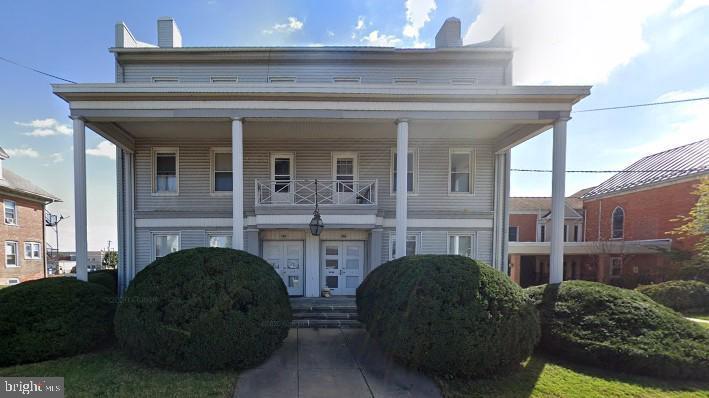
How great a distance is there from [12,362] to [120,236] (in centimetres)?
575

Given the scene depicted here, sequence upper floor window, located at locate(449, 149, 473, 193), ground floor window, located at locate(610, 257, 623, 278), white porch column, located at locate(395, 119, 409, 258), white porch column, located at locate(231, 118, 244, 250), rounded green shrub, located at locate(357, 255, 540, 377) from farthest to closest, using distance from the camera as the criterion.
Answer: ground floor window, located at locate(610, 257, 623, 278), upper floor window, located at locate(449, 149, 473, 193), white porch column, located at locate(395, 119, 409, 258), white porch column, located at locate(231, 118, 244, 250), rounded green shrub, located at locate(357, 255, 540, 377)

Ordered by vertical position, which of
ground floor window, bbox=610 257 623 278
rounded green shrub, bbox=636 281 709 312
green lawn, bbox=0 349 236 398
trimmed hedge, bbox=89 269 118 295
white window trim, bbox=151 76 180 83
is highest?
white window trim, bbox=151 76 180 83

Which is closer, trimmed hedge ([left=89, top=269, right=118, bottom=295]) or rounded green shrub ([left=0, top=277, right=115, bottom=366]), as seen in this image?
rounded green shrub ([left=0, top=277, right=115, bottom=366])

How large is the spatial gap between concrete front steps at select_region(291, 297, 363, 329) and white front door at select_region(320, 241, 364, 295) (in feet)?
3.12

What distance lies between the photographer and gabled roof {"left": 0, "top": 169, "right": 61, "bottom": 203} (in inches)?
792

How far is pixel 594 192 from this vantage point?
957 inches

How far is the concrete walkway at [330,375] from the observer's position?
18.3ft

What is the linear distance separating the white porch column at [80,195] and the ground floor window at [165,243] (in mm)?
2870

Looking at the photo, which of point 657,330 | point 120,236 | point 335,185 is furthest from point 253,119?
point 657,330

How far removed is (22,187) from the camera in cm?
2142

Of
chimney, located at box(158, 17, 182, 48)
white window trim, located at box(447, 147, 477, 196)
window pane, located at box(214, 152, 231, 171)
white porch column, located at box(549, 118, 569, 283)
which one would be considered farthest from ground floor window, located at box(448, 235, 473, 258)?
chimney, located at box(158, 17, 182, 48)

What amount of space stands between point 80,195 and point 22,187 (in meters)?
20.0

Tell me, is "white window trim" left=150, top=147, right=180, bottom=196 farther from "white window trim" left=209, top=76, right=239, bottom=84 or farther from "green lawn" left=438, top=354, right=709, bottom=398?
"green lawn" left=438, top=354, right=709, bottom=398

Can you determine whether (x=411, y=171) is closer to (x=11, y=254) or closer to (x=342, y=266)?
(x=342, y=266)
